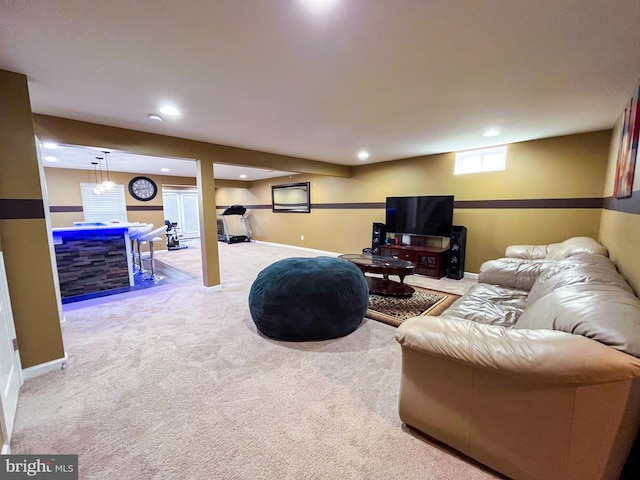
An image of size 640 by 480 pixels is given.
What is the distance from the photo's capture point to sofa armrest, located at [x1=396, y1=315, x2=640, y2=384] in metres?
0.95

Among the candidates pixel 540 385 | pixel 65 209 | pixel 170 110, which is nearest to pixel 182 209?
pixel 65 209

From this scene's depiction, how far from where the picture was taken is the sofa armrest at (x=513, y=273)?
2654 mm

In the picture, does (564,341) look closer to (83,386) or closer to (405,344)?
(405,344)

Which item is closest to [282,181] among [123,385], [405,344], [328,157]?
[328,157]

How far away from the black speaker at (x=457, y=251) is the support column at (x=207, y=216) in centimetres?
406

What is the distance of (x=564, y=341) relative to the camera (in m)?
1.04

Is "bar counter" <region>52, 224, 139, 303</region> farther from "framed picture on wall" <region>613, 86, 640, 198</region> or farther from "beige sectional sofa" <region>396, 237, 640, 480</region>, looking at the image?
"framed picture on wall" <region>613, 86, 640, 198</region>

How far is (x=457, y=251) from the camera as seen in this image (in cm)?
459

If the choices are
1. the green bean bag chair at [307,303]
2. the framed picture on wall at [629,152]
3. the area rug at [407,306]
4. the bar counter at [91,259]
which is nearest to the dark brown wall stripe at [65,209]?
the bar counter at [91,259]

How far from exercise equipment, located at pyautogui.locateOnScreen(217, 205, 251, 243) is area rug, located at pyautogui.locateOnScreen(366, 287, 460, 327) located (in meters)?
7.10

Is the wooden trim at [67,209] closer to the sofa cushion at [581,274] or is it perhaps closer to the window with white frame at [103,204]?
the window with white frame at [103,204]

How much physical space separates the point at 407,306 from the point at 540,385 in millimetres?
2327

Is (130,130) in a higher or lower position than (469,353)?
higher

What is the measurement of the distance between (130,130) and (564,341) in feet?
14.9
